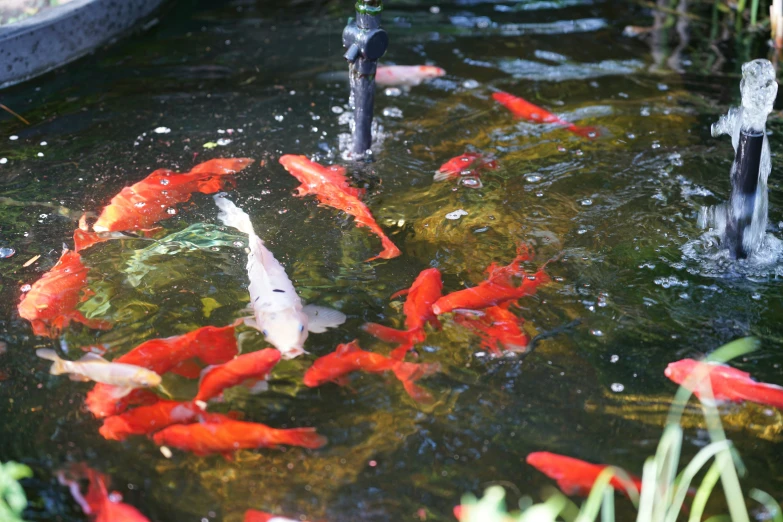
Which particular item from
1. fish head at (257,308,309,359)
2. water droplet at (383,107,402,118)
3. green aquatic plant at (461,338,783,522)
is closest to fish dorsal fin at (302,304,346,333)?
fish head at (257,308,309,359)

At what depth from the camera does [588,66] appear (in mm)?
5473

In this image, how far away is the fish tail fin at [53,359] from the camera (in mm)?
2814

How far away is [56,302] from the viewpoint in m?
3.14

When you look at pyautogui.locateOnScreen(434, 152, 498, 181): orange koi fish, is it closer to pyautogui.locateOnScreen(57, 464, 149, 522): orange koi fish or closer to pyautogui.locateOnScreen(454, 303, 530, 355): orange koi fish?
pyautogui.locateOnScreen(454, 303, 530, 355): orange koi fish

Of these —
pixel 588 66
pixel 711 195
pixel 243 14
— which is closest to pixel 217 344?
pixel 711 195

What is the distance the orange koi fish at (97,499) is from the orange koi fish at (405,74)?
3.45 meters

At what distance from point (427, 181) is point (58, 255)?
1.93m

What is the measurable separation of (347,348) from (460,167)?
1624mm

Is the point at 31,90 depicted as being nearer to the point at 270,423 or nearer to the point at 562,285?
the point at 270,423

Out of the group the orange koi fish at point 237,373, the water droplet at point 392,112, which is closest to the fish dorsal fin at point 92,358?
the orange koi fish at point 237,373

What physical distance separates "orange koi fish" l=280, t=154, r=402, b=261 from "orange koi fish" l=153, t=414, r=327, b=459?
4.33 ft

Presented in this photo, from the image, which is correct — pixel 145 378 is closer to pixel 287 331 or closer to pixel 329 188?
pixel 287 331

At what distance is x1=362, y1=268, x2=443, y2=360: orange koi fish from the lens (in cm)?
299

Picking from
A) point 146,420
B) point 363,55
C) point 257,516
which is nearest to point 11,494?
point 146,420
